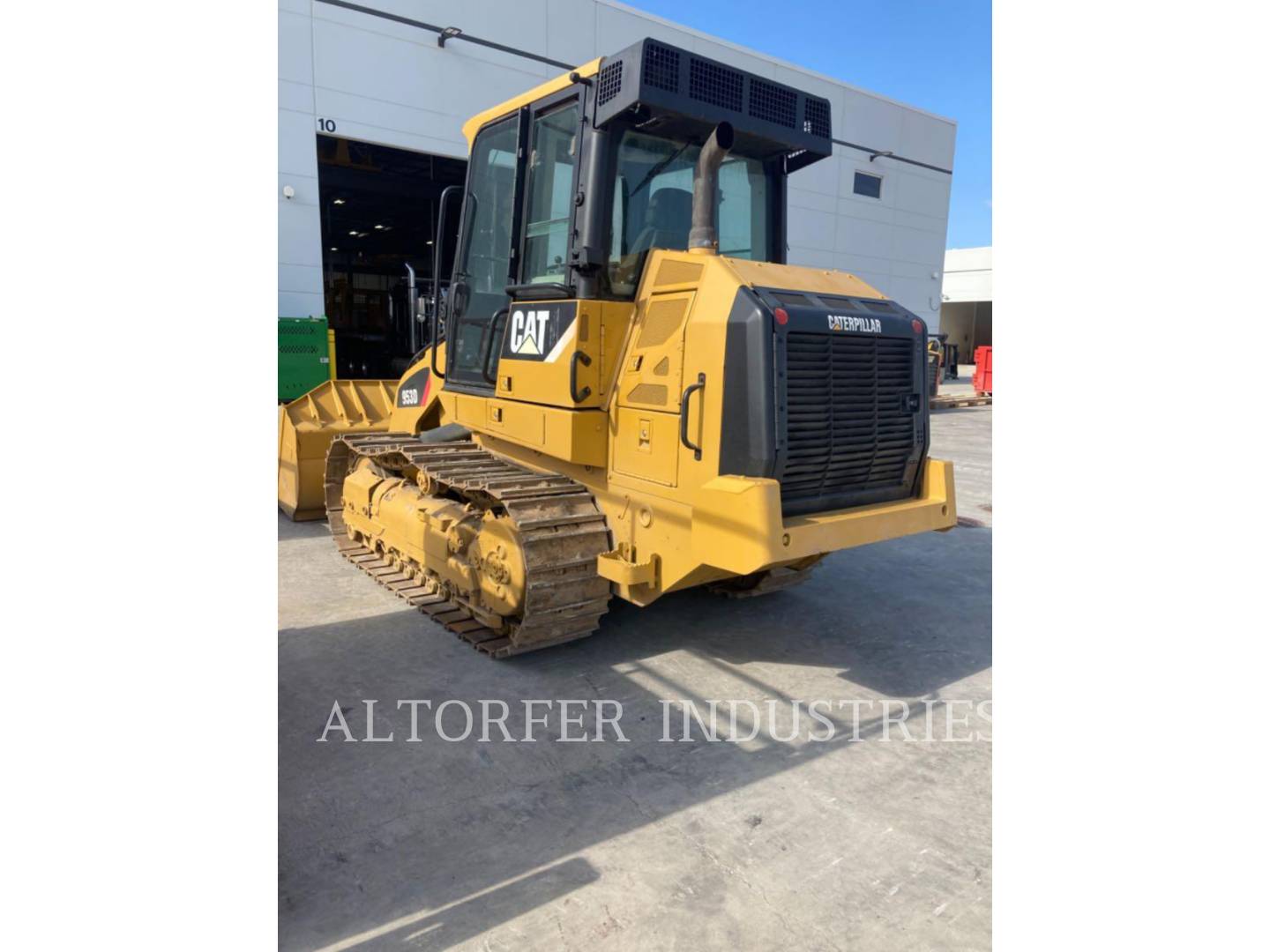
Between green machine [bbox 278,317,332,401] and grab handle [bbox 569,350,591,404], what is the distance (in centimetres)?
900

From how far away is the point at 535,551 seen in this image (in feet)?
14.0

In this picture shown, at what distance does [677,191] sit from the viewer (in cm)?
461

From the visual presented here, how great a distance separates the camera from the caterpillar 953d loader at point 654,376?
386 centimetres

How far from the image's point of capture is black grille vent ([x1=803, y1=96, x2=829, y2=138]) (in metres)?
4.72

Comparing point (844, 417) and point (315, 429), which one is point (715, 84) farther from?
point (315, 429)

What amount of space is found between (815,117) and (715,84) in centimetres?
75

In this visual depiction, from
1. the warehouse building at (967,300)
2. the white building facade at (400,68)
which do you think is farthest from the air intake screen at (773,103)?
the warehouse building at (967,300)

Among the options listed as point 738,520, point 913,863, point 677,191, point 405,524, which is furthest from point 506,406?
point 913,863

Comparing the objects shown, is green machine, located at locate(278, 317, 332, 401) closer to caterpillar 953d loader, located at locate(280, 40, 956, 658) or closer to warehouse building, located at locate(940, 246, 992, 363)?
caterpillar 953d loader, located at locate(280, 40, 956, 658)

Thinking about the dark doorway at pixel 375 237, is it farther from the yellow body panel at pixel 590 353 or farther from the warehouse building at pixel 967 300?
the warehouse building at pixel 967 300

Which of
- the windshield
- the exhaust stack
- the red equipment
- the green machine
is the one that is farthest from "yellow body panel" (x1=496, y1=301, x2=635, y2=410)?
the red equipment

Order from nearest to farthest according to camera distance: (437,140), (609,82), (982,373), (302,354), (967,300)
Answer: (609,82)
(302,354)
(437,140)
(982,373)
(967,300)

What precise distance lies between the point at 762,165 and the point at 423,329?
10.2 feet

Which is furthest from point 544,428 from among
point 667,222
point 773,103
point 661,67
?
point 773,103
